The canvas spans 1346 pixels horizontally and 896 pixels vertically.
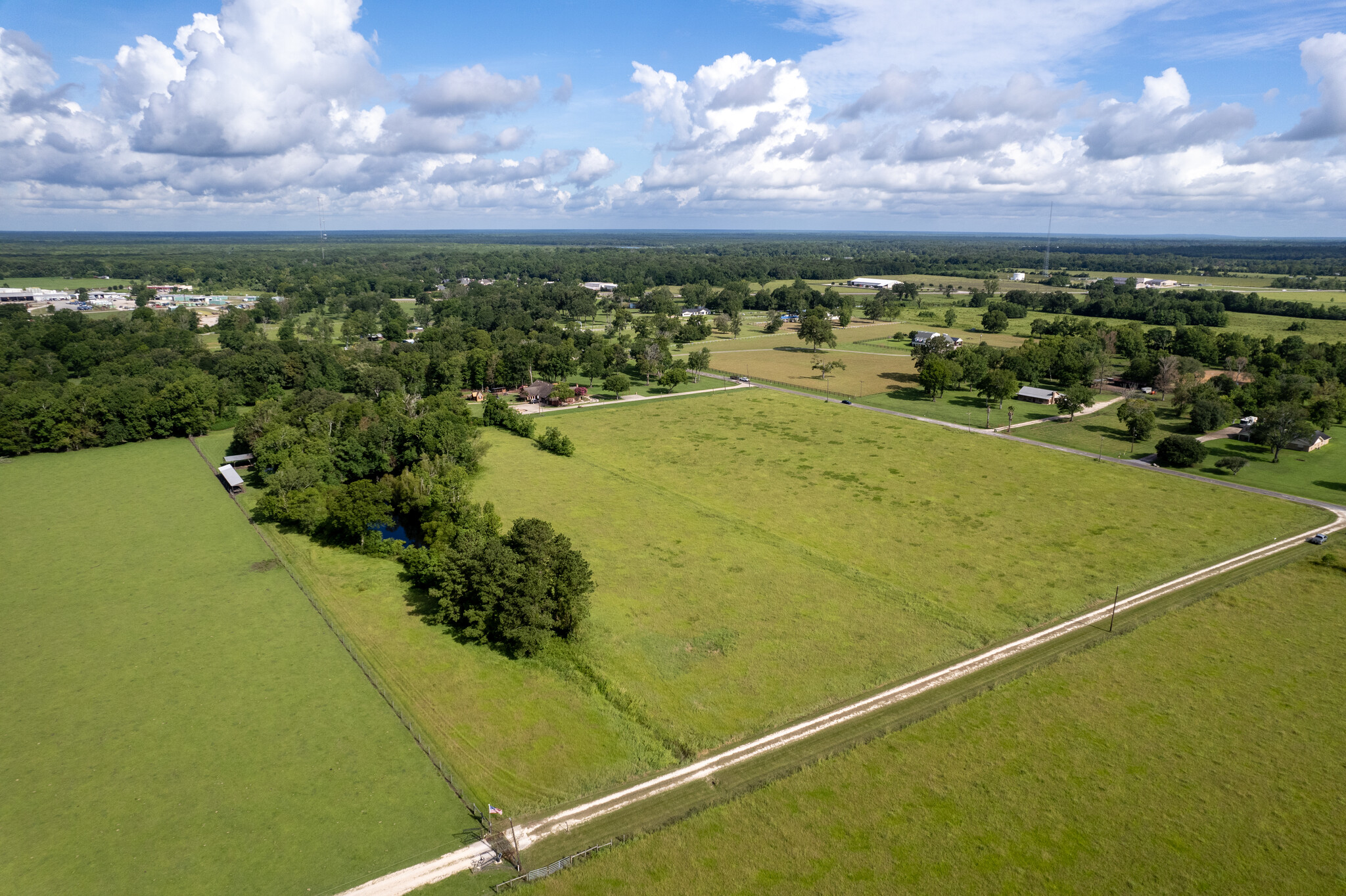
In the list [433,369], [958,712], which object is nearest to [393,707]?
[958,712]

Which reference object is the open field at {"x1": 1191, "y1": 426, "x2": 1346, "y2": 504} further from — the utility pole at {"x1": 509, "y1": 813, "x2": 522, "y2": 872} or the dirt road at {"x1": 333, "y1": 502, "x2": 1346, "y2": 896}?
the utility pole at {"x1": 509, "y1": 813, "x2": 522, "y2": 872}

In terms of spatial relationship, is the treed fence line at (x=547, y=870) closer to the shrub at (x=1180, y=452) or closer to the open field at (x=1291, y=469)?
the shrub at (x=1180, y=452)

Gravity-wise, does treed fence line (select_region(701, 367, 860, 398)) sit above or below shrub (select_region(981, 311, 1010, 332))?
below

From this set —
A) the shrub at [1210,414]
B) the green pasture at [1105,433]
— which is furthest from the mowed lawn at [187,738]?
the shrub at [1210,414]

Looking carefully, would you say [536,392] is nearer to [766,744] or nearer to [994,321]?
[766,744]

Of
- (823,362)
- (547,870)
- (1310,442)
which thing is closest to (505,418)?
(547,870)

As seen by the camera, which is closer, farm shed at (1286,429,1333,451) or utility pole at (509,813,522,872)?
utility pole at (509,813,522,872)

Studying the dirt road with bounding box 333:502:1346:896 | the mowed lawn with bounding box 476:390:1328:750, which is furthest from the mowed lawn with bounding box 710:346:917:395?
the dirt road with bounding box 333:502:1346:896
